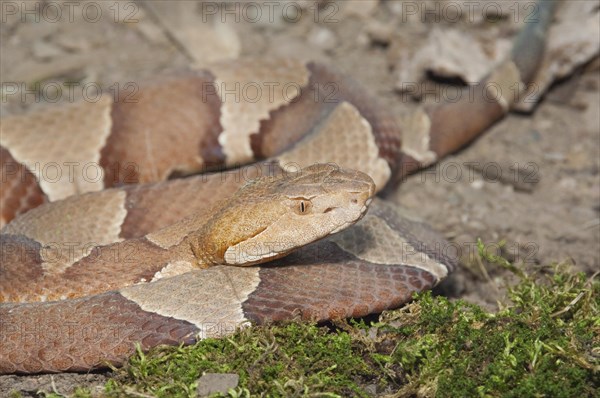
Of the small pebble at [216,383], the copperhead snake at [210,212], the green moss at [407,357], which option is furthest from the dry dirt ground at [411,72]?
the small pebble at [216,383]

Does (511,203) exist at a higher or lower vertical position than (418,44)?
lower

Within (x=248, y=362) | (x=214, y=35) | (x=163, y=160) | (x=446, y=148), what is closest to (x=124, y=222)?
(x=163, y=160)

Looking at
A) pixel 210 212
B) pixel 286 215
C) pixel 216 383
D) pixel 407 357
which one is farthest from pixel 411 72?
pixel 216 383

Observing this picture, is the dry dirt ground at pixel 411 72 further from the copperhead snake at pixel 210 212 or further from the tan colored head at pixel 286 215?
the tan colored head at pixel 286 215

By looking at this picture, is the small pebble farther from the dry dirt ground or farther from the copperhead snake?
the dry dirt ground

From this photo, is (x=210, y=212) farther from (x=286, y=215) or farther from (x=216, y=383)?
(x=216, y=383)

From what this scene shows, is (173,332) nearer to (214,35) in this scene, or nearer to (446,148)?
(446,148)

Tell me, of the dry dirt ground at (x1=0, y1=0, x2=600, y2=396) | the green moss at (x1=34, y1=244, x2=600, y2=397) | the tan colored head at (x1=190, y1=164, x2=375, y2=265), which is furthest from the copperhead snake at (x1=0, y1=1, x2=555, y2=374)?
the dry dirt ground at (x1=0, y1=0, x2=600, y2=396)
